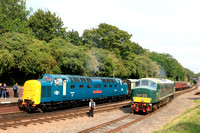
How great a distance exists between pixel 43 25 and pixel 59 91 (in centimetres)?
3515

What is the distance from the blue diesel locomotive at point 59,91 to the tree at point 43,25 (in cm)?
2877

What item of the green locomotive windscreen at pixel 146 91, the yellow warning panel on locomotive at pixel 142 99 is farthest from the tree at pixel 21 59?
the yellow warning panel on locomotive at pixel 142 99

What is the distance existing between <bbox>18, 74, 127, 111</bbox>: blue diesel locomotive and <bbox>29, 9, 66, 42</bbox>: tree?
2877 centimetres

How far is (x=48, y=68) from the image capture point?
3122cm

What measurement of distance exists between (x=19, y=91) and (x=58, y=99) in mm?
10713

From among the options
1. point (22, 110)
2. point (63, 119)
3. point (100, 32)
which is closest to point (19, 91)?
point (22, 110)

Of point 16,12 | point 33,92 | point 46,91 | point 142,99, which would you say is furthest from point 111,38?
point 33,92

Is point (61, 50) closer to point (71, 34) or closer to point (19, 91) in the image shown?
point (19, 91)

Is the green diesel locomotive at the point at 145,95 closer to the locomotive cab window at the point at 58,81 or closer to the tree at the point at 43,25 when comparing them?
the locomotive cab window at the point at 58,81

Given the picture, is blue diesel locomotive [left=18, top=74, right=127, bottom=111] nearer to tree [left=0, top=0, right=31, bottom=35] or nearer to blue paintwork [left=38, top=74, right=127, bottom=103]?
blue paintwork [left=38, top=74, right=127, bottom=103]

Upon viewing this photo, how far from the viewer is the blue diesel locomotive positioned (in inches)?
691

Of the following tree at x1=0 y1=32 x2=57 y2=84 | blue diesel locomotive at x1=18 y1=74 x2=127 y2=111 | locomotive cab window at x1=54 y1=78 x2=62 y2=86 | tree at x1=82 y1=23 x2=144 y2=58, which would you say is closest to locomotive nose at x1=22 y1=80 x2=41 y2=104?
blue diesel locomotive at x1=18 y1=74 x2=127 y2=111

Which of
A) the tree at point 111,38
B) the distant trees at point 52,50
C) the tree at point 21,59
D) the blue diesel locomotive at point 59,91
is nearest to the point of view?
the blue diesel locomotive at point 59,91

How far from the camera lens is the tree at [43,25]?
49612mm
